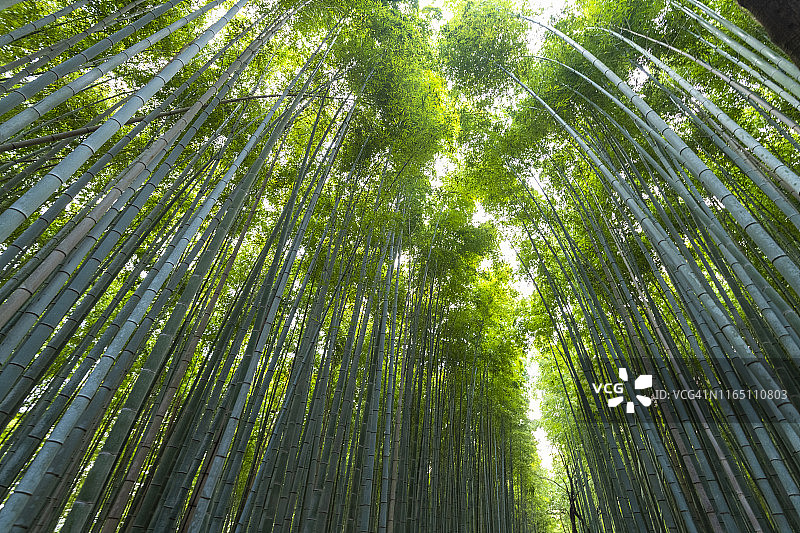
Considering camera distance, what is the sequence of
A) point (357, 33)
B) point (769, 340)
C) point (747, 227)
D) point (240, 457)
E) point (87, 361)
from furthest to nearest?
point (357, 33), point (769, 340), point (240, 457), point (87, 361), point (747, 227)

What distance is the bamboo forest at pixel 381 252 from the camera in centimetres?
168

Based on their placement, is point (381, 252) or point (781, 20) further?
point (381, 252)

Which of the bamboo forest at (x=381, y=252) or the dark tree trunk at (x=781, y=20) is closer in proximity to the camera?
the dark tree trunk at (x=781, y=20)

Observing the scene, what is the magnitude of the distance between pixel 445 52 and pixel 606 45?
2.04m

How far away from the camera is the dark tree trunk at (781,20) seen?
3.58 ft

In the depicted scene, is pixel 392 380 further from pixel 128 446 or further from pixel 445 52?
pixel 445 52

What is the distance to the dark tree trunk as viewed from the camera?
43.0 inches

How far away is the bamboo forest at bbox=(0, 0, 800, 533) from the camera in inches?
66.1

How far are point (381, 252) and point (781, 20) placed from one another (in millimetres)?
3255

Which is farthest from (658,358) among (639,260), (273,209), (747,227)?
(273,209)

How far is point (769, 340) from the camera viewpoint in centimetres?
248

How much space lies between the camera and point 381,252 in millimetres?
4043

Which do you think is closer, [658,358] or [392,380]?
[658,358]

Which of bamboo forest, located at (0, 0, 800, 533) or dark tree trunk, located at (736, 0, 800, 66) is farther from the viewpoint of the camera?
bamboo forest, located at (0, 0, 800, 533)
